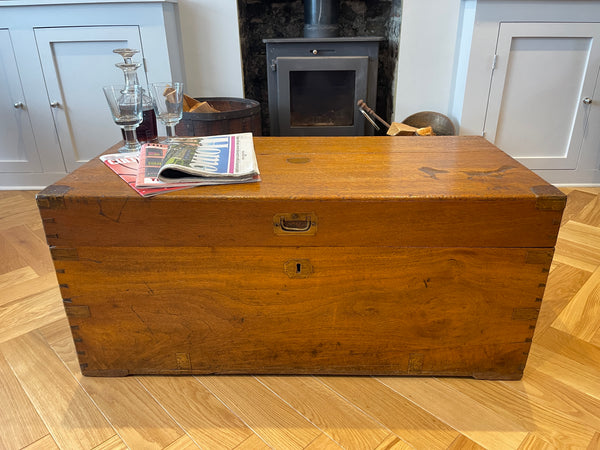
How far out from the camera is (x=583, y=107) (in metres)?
1.80

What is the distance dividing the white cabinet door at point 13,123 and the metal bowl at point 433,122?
165 centimetres

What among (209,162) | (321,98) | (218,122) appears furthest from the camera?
(321,98)

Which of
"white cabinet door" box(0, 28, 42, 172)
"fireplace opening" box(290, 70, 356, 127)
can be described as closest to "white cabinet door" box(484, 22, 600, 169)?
"fireplace opening" box(290, 70, 356, 127)

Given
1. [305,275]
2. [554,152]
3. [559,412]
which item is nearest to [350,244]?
[305,275]

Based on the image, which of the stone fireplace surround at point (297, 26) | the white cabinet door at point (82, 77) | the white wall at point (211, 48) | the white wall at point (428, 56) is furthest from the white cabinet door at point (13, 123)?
the white wall at point (428, 56)

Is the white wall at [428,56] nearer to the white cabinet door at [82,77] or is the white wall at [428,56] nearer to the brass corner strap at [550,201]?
the white cabinet door at [82,77]

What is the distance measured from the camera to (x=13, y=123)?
185cm

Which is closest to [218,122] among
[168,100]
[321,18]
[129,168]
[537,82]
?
[168,100]

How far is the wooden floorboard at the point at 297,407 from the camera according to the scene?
0.72 meters

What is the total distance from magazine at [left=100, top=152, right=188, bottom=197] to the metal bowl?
52.5 inches

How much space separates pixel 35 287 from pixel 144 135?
1.78 ft

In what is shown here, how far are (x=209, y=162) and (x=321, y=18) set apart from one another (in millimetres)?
1386

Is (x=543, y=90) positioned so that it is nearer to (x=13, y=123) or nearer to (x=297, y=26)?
(x=297, y=26)

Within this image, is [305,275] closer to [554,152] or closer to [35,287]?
[35,287]
